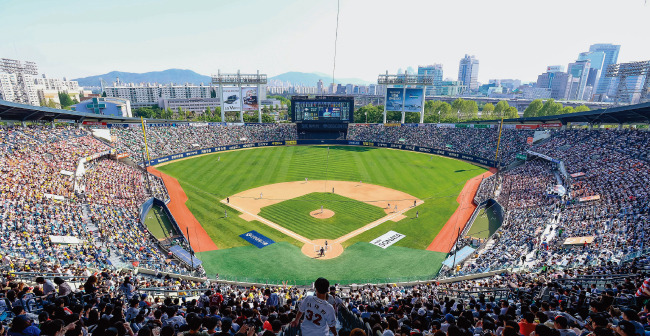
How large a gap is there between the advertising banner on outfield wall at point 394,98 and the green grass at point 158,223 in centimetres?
5659

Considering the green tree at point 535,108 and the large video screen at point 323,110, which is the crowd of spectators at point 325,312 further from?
the green tree at point 535,108

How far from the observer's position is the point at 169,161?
179ft

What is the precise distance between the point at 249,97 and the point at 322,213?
49.0m

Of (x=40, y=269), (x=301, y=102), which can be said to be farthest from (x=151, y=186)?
(x=301, y=102)

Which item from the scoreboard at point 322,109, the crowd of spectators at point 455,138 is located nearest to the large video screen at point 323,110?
the scoreboard at point 322,109

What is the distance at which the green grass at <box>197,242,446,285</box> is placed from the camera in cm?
2198

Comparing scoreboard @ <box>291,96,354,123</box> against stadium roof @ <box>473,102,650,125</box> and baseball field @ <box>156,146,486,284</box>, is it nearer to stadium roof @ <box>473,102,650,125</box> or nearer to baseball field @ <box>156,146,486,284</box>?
baseball field @ <box>156,146,486,284</box>

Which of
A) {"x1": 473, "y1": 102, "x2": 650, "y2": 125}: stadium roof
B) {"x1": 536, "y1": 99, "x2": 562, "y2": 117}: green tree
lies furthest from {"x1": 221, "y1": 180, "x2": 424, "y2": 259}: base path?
{"x1": 536, "y1": 99, "x2": 562, "y2": 117}: green tree

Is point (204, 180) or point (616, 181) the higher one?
point (616, 181)

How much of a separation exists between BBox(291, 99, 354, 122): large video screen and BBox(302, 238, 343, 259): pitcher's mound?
Result: 46910mm

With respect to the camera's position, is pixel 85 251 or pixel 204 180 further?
pixel 204 180

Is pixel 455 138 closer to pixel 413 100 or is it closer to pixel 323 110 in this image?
pixel 413 100

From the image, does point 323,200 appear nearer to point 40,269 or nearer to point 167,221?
point 167,221

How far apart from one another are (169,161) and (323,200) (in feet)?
107
